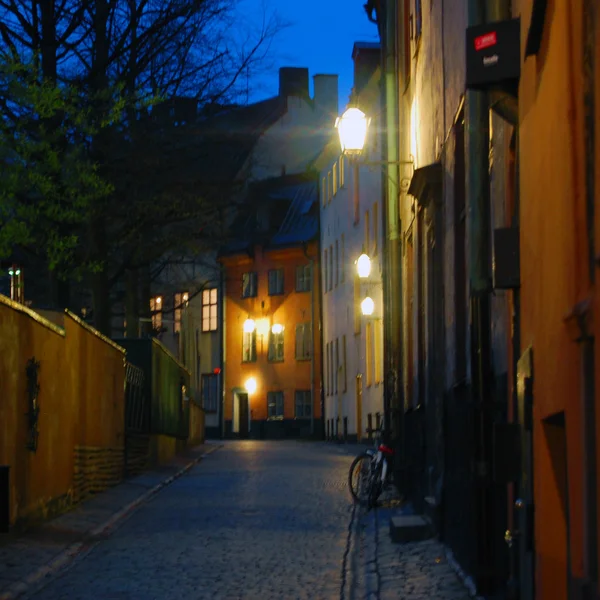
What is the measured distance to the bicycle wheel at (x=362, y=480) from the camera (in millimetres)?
17422

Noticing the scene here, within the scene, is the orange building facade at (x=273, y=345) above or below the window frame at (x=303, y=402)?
above

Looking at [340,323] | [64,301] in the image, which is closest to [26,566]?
[64,301]

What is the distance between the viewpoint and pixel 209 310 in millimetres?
64312

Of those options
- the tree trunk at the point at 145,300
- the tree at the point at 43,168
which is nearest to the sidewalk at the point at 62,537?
the tree at the point at 43,168

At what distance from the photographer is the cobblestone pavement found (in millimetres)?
10688

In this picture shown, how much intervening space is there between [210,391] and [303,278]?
26.3ft

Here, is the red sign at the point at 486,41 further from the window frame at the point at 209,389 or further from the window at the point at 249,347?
the window frame at the point at 209,389

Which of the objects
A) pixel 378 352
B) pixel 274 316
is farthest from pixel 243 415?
pixel 378 352

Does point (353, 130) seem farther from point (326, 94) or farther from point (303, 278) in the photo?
point (326, 94)

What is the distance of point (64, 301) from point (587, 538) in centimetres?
1900

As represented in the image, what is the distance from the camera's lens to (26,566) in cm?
1162

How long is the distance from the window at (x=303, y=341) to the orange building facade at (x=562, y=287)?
50.3 metres

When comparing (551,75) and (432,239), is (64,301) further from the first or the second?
(551,75)

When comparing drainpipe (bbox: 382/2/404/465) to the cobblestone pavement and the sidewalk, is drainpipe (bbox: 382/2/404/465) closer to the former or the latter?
the cobblestone pavement
